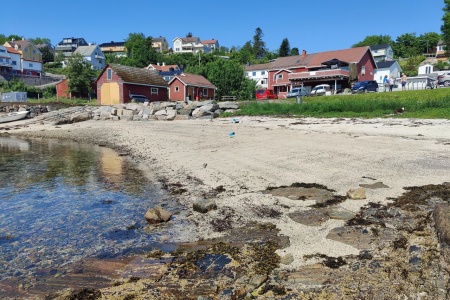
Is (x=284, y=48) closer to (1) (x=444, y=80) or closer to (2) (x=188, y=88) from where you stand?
(2) (x=188, y=88)

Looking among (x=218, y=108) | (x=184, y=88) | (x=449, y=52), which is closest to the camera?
(x=218, y=108)

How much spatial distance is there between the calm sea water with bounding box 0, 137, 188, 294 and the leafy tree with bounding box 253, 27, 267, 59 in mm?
147242

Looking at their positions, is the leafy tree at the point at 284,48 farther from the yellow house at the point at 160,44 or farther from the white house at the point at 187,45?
the yellow house at the point at 160,44

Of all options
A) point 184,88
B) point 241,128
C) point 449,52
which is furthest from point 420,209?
point 449,52

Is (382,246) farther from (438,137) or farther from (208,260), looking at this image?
(438,137)

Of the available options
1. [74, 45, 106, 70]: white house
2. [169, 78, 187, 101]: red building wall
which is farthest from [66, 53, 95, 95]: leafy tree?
[74, 45, 106, 70]: white house

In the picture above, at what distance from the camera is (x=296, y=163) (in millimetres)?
Answer: 10750

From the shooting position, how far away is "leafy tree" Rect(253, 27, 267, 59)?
6048 inches

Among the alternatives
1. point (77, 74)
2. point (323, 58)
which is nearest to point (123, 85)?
point (77, 74)

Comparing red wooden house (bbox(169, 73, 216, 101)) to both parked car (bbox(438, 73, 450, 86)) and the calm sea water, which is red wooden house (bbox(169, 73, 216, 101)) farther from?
the calm sea water

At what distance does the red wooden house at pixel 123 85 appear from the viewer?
46625 mm

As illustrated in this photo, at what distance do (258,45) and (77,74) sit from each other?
111966mm

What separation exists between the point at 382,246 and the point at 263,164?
600cm

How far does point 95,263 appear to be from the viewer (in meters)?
5.32
